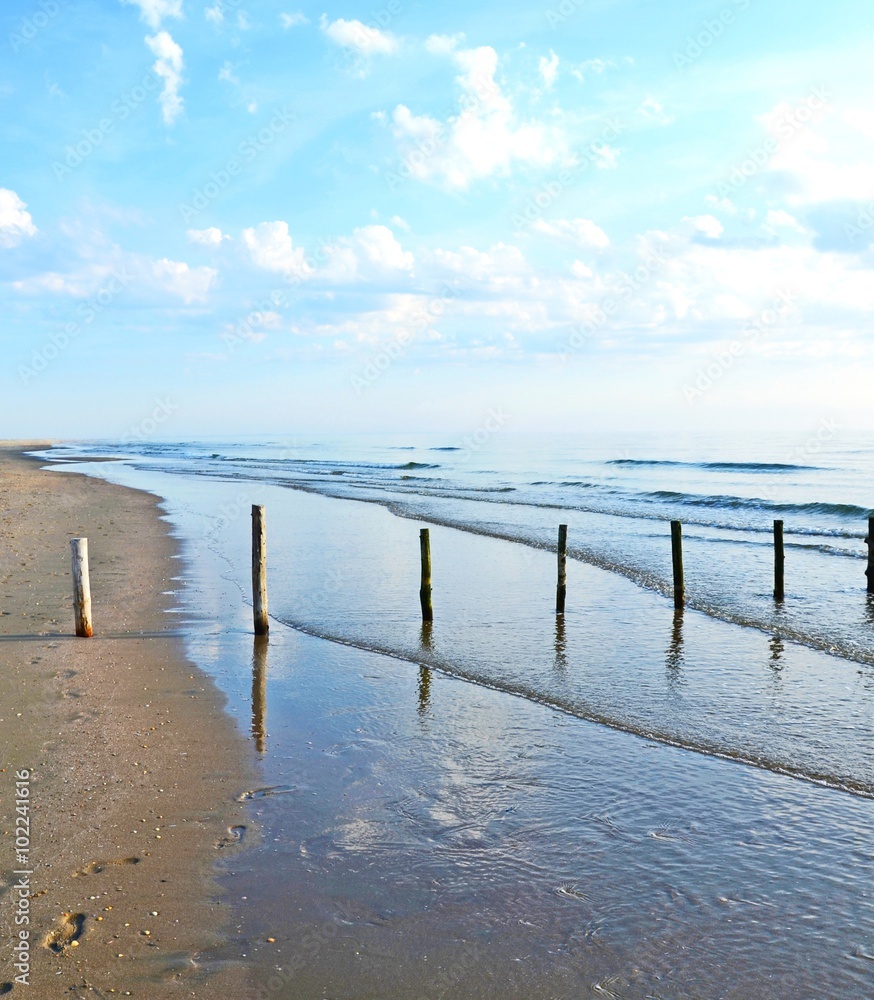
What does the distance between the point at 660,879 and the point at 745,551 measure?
20235 millimetres

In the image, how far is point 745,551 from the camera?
80.3ft

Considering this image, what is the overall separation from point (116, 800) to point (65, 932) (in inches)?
77.0

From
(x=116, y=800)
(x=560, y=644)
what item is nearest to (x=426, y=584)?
(x=560, y=644)

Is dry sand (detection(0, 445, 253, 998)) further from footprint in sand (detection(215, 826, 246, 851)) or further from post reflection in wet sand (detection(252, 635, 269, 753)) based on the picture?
post reflection in wet sand (detection(252, 635, 269, 753))

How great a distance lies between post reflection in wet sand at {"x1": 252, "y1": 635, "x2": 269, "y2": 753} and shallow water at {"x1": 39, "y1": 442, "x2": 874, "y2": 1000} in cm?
4

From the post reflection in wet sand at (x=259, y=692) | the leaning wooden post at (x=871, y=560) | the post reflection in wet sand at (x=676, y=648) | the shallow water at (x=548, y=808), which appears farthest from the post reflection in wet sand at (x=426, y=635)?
the leaning wooden post at (x=871, y=560)

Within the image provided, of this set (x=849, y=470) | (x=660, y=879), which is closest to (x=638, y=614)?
A: (x=660, y=879)

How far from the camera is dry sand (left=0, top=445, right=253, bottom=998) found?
4.68m

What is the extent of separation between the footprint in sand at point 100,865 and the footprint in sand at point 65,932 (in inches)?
20.4

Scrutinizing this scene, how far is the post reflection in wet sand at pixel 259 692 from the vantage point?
Result: 336 inches

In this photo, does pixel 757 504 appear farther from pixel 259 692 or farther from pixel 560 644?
pixel 259 692

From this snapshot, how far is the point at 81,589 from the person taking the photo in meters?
12.0

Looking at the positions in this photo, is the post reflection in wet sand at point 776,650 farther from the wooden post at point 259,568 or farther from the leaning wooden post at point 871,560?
the wooden post at point 259,568

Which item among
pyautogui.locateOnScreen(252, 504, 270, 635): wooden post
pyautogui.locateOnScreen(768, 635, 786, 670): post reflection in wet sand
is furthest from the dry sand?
pyautogui.locateOnScreen(768, 635, 786, 670): post reflection in wet sand
